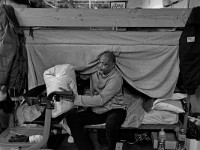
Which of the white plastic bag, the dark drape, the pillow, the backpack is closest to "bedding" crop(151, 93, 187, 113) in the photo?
the pillow

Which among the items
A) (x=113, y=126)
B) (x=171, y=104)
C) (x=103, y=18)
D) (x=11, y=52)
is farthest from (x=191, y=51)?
(x=11, y=52)

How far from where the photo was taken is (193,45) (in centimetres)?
181

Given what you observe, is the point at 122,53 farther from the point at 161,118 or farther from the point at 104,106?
the point at 161,118

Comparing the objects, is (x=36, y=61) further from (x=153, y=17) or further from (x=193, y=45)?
(x=193, y=45)

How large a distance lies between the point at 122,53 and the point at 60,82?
2.16 feet

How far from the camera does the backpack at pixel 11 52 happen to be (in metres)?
1.74

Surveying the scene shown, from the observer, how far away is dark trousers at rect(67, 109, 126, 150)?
1744 mm

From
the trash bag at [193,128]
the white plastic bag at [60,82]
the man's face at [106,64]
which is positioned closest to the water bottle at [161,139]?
the trash bag at [193,128]

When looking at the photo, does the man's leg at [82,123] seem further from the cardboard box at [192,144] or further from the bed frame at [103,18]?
the cardboard box at [192,144]

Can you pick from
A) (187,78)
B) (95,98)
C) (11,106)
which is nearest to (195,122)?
(187,78)

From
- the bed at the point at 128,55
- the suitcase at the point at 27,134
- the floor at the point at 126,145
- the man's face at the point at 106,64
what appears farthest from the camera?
the floor at the point at 126,145

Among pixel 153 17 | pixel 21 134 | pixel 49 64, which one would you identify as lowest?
pixel 21 134

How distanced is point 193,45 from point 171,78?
37 centimetres

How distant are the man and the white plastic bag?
0.11 meters
